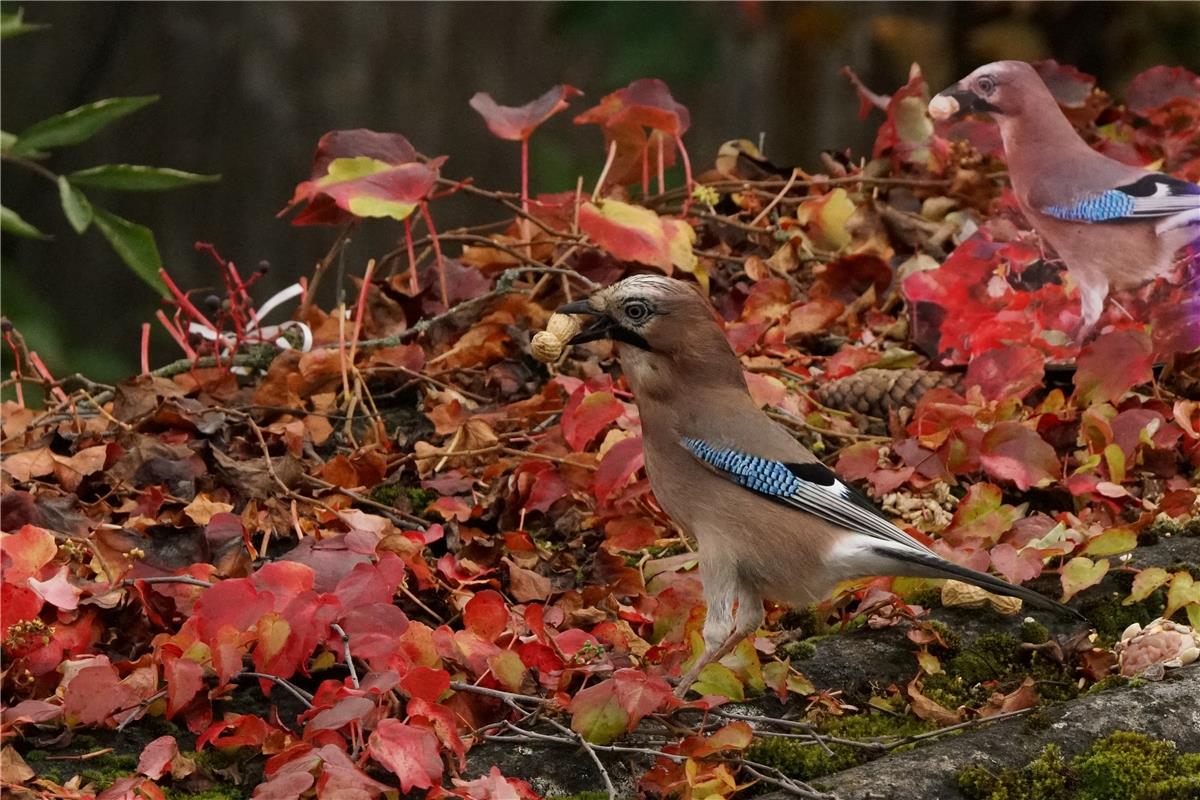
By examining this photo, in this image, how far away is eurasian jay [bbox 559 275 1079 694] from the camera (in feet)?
8.64

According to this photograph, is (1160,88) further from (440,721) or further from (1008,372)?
(440,721)

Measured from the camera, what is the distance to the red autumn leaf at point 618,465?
10.1 ft

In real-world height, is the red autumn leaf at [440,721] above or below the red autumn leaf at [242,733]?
above

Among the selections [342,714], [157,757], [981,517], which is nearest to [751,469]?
[981,517]

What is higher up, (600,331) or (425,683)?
(600,331)

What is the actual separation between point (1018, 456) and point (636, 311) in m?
0.89

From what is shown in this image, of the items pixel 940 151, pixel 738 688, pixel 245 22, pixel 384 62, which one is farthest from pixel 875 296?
pixel 245 22

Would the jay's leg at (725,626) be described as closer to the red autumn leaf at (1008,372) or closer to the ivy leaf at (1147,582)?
the ivy leaf at (1147,582)

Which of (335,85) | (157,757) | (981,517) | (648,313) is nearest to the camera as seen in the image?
(157,757)

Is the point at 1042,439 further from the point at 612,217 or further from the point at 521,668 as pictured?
the point at 521,668

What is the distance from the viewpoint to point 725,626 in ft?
8.52

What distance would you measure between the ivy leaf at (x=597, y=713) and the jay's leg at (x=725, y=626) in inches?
8.9

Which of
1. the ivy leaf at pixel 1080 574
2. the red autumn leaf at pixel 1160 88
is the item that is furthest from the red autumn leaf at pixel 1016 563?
the red autumn leaf at pixel 1160 88

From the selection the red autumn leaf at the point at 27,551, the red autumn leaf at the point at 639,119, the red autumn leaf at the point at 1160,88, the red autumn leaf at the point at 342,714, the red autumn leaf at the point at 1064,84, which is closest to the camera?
the red autumn leaf at the point at 342,714
